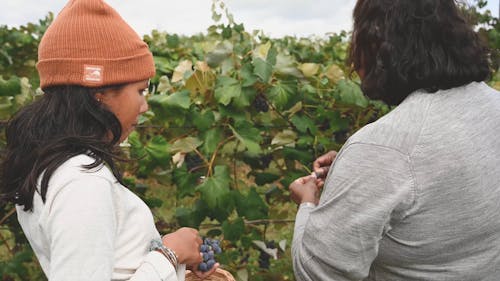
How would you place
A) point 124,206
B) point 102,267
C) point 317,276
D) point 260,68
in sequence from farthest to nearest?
point 260,68 → point 317,276 → point 124,206 → point 102,267

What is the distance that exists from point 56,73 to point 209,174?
1091 mm

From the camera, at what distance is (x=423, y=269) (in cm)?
140


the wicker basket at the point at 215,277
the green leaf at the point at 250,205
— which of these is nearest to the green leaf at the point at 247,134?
the green leaf at the point at 250,205

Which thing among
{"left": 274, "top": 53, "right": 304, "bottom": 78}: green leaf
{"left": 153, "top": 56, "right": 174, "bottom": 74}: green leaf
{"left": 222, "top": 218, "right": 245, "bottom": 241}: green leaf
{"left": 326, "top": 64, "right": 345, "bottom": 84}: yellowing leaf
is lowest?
{"left": 222, "top": 218, "right": 245, "bottom": 241}: green leaf

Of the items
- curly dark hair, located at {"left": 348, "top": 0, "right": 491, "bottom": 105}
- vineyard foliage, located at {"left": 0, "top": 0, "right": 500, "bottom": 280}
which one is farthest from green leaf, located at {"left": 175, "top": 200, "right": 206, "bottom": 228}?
curly dark hair, located at {"left": 348, "top": 0, "right": 491, "bottom": 105}

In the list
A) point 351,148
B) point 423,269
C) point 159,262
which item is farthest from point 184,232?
point 423,269

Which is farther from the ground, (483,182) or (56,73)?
(56,73)

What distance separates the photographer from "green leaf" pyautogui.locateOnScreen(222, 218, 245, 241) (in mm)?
2467

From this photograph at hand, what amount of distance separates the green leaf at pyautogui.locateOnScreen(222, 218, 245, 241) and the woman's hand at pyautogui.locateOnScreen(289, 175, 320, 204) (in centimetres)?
76

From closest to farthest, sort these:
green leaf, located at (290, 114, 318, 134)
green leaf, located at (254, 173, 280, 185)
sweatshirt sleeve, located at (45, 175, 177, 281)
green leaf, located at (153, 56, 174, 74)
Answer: sweatshirt sleeve, located at (45, 175, 177, 281) → green leaf, located at (290, 114, 318, 134) → green leaf, located at (254, 173, 280, 185) → green leaf, located at (153, 56, 174, 74)

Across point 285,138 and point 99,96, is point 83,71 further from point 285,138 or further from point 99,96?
point 285,138

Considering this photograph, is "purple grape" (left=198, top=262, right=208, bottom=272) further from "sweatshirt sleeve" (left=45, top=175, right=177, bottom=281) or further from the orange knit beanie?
the orange knit beanie

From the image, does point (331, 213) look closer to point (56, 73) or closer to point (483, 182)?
point (483, 182)

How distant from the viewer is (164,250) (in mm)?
1368
